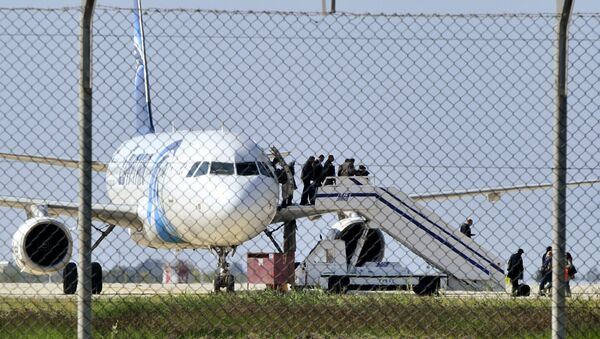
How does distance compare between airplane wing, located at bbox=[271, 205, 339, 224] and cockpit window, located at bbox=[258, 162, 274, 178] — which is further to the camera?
airplane wing, located at bbox=[271, 205, 339, 224]

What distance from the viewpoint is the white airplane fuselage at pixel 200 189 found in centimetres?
2398

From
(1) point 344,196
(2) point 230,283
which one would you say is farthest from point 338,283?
(2) point 230,283

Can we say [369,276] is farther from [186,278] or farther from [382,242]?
[186,278]

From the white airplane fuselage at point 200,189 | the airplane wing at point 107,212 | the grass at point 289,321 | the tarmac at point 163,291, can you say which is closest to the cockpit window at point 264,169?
the white airplane fuselage at point 200,189

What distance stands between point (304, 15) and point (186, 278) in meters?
5.60

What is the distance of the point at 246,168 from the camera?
26047mm

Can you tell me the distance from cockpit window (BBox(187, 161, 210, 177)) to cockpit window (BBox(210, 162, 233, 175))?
195 mm

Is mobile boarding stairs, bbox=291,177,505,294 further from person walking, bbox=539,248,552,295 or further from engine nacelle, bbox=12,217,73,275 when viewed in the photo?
engine nacelle, bbox=12,217,73,275

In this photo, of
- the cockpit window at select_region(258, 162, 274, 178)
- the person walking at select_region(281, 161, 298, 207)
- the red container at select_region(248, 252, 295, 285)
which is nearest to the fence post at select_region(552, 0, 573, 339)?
the red container at select_region(248, 252, 295, 285)

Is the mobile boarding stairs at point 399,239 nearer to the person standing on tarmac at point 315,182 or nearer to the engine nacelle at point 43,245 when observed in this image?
the person standing on tarmac at point 315,182

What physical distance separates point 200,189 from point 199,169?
84cm

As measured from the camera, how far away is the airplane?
23.9 meters

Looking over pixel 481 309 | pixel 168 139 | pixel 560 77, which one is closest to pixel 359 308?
pixel 481 309

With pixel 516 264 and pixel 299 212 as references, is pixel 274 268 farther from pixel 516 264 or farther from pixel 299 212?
pixel 516 264
